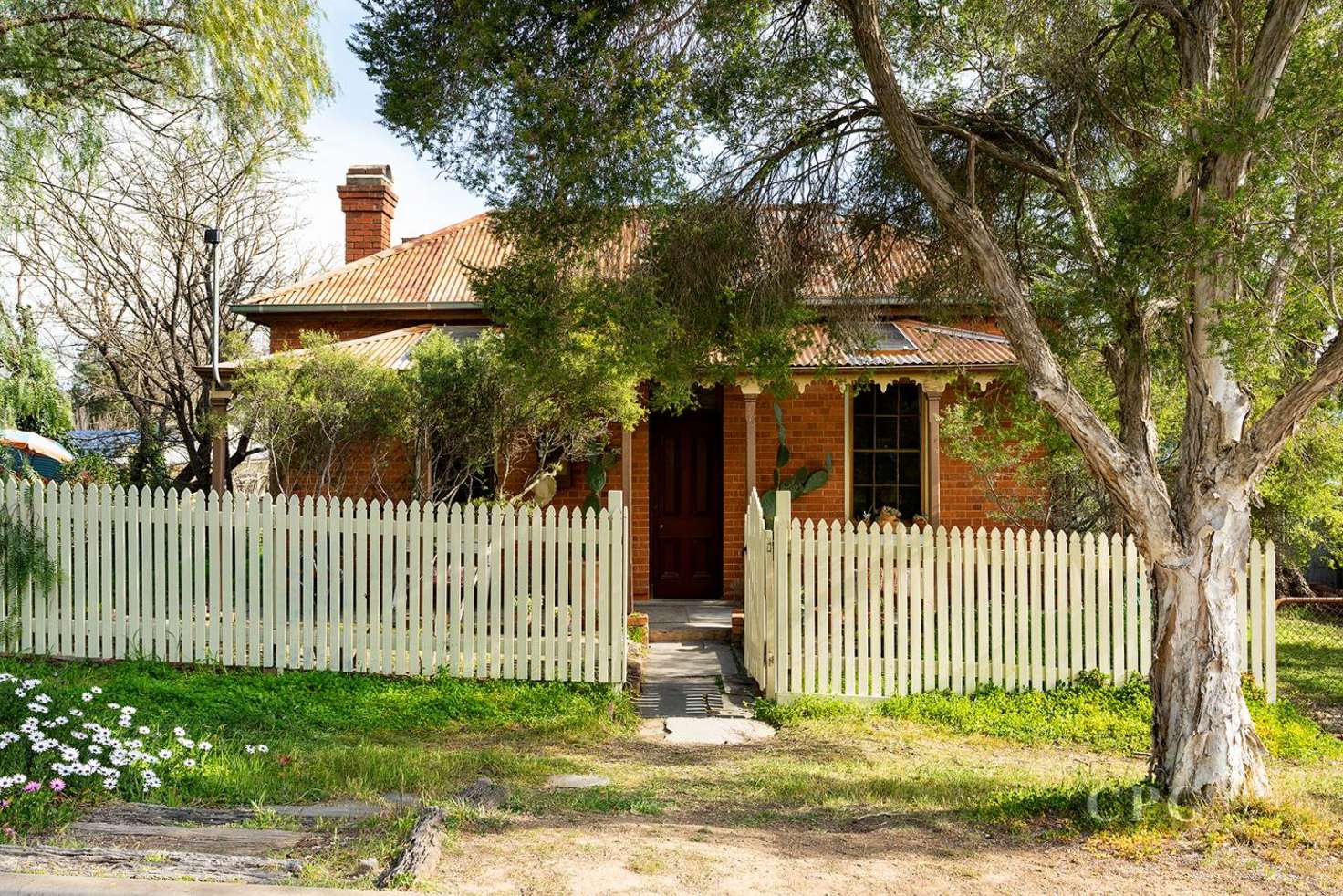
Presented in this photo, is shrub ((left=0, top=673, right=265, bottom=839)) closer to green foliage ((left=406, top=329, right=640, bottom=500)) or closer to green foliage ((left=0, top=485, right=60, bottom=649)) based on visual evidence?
green foliage ((left=0, top=485, right=60, bottom=649))

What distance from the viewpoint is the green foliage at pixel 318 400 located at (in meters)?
10.4

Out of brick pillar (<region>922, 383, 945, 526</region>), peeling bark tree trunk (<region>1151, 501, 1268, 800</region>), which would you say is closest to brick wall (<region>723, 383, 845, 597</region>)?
brick pillar (<region>922, 383, 945, 526</region>)

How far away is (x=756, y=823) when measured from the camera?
17.6 ft

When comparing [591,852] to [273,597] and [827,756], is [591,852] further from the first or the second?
[273,597]

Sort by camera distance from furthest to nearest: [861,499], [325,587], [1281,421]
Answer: [861,499]
[325,587]
[1281,421]

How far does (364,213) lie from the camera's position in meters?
16.7

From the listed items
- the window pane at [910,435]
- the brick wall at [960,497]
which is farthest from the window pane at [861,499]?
the brick wall at [960,497]

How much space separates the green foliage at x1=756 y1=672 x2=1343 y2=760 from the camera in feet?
24.2

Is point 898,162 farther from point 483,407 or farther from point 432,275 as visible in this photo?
point 432,275

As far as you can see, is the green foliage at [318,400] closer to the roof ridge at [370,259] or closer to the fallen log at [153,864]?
the roof ridge at [370,259]

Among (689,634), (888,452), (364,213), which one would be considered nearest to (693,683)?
(689,634)

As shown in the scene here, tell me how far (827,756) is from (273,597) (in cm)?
473

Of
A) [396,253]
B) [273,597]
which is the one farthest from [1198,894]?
[396,253]

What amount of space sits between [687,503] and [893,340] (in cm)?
340
